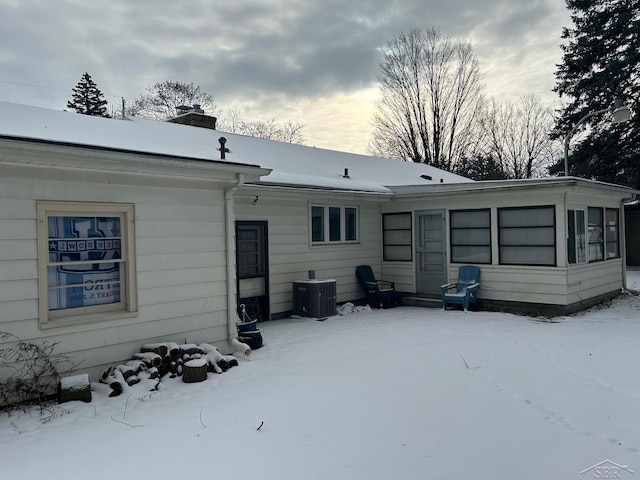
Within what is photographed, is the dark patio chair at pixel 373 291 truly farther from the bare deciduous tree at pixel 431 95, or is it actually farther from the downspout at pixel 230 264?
the bare deciduous tree at pixel 431 95

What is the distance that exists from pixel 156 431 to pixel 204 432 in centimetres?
41

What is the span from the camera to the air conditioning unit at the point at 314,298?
31.3 feet

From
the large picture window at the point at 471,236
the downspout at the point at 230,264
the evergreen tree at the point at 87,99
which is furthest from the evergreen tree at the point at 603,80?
the evergreen tree at the point at 87,99

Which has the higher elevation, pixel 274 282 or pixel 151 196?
pixel 151 196

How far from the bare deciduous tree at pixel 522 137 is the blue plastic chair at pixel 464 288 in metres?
24.6

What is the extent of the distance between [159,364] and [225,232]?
77.2 inches

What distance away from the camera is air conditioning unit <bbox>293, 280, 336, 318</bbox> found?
31.3ft

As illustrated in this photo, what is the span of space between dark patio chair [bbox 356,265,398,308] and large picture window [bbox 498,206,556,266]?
2.64 m

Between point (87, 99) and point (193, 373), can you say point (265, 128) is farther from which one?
point (193, 373)

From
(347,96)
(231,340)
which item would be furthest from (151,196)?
(347,96)

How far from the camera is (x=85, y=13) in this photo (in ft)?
36.5

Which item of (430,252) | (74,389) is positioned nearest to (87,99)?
(430,252)

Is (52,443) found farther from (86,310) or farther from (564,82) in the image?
(564,82)

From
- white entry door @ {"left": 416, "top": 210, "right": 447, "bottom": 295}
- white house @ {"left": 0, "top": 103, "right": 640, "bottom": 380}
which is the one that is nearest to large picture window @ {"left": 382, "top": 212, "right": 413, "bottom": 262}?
white house @ {"left": 0, "top": 103, "right": 640, "bottom": 380}
